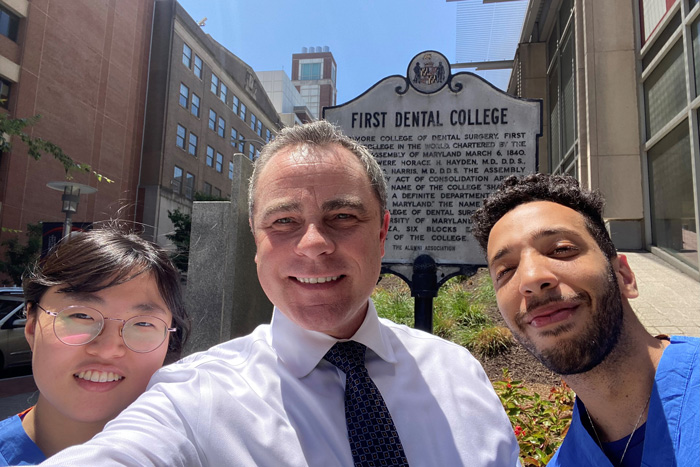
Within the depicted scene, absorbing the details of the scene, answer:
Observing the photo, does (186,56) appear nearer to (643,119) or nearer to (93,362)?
(643,119)

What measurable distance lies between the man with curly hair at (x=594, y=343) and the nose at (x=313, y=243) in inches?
32.5

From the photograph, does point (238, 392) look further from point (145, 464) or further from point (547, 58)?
point (547, 58)

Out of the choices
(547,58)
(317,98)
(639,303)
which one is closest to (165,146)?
(547,58)

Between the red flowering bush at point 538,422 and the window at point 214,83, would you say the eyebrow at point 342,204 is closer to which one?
the red flowering bush at point 538,422

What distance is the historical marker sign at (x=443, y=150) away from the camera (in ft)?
15.2

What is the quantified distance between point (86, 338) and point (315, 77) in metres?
109

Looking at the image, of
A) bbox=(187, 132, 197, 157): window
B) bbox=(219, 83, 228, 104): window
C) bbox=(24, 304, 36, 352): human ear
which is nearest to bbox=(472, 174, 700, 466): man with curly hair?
bbox=(24, 304, 36, 352): human ear

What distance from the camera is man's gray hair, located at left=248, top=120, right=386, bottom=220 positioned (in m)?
2.16

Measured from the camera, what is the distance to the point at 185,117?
35.7 metres

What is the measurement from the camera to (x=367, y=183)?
2.13 metres

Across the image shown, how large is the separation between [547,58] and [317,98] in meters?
88.1

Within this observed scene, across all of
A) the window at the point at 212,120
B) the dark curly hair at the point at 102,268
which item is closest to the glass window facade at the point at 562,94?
the dark curly hair at the point at 102,268

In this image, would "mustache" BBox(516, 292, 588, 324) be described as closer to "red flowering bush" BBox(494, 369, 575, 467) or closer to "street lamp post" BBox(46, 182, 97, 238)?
"red flowering bush" BBox(494, 369, 575, 467)

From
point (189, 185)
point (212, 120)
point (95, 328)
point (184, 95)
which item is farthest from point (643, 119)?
point (212, 120)
